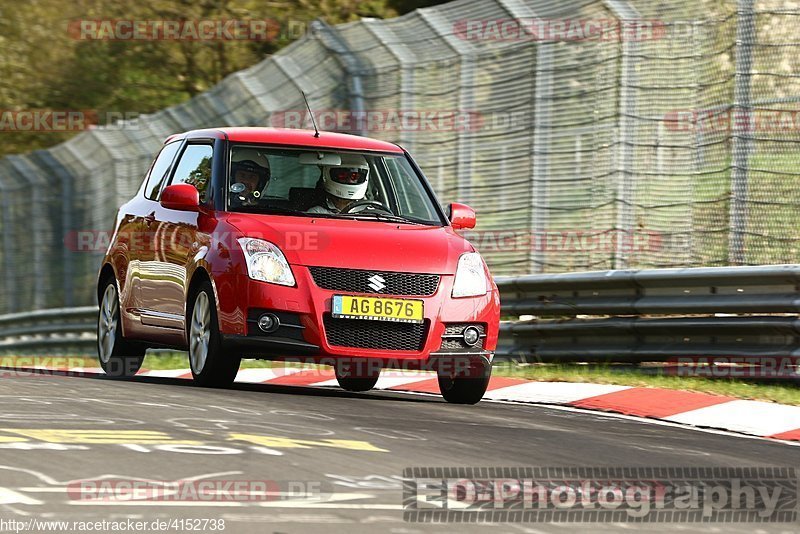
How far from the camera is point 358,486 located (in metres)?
6.30

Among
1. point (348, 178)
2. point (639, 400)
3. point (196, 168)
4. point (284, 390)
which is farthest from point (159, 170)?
point (639, 400)

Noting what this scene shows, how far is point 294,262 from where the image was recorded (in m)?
10.1

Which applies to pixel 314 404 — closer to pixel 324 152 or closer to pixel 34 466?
pixel 324 152

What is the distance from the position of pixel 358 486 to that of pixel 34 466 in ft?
4.09

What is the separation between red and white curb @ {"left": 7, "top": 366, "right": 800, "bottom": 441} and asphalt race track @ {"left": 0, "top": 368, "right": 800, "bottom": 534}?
38cm

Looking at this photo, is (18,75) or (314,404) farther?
(18,75)

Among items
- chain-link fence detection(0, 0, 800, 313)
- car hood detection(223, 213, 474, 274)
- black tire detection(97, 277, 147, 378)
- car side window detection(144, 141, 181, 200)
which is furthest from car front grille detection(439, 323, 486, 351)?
black tire detection(97, 277, 147, 378)

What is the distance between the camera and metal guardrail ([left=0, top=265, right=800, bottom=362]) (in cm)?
1145

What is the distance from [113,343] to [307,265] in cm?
305

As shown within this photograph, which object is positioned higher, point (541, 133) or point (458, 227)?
point (541, 133)

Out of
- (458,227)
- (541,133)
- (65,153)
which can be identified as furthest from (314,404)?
(65,153)

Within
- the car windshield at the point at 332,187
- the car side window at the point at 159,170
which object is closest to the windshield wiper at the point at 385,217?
the car windshield at the point at 332,187

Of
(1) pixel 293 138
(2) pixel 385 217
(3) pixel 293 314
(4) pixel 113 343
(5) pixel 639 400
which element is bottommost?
(5) pixel 639 400

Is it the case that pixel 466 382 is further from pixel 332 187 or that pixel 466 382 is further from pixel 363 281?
pixel 332 187
